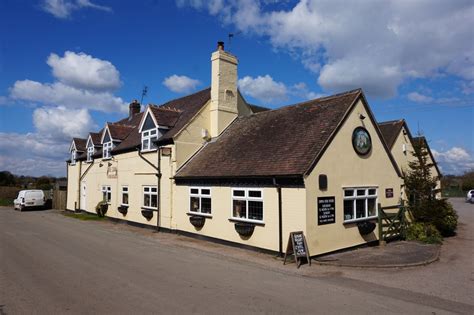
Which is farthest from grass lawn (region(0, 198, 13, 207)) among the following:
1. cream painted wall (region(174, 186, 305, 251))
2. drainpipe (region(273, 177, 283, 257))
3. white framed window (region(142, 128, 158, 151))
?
drainpipe (region(273, 177, 283, 257))

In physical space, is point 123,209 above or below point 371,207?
below

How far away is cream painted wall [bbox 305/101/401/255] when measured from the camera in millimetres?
13094

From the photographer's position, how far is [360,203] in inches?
614

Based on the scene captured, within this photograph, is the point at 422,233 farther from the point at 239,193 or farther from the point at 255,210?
the point at 239,193

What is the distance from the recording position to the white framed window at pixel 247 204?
14523 mm

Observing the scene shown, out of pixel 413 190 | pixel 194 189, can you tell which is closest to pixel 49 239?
pixel 194 189

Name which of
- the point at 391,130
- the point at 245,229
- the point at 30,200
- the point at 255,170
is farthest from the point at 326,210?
the point at 30,200

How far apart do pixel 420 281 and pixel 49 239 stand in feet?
49.5

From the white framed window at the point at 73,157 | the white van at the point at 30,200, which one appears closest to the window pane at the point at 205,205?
the white framed window at the point at 73,157

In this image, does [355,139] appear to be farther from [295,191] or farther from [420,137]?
[420,137]

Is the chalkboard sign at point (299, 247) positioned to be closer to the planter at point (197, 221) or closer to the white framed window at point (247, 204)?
the white framed window at point (247, 204)

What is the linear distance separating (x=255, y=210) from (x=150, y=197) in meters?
8.59

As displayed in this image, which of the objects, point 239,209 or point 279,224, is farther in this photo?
point 239,209

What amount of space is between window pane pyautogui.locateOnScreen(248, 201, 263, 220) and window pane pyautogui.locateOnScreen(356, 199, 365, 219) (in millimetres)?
4046
